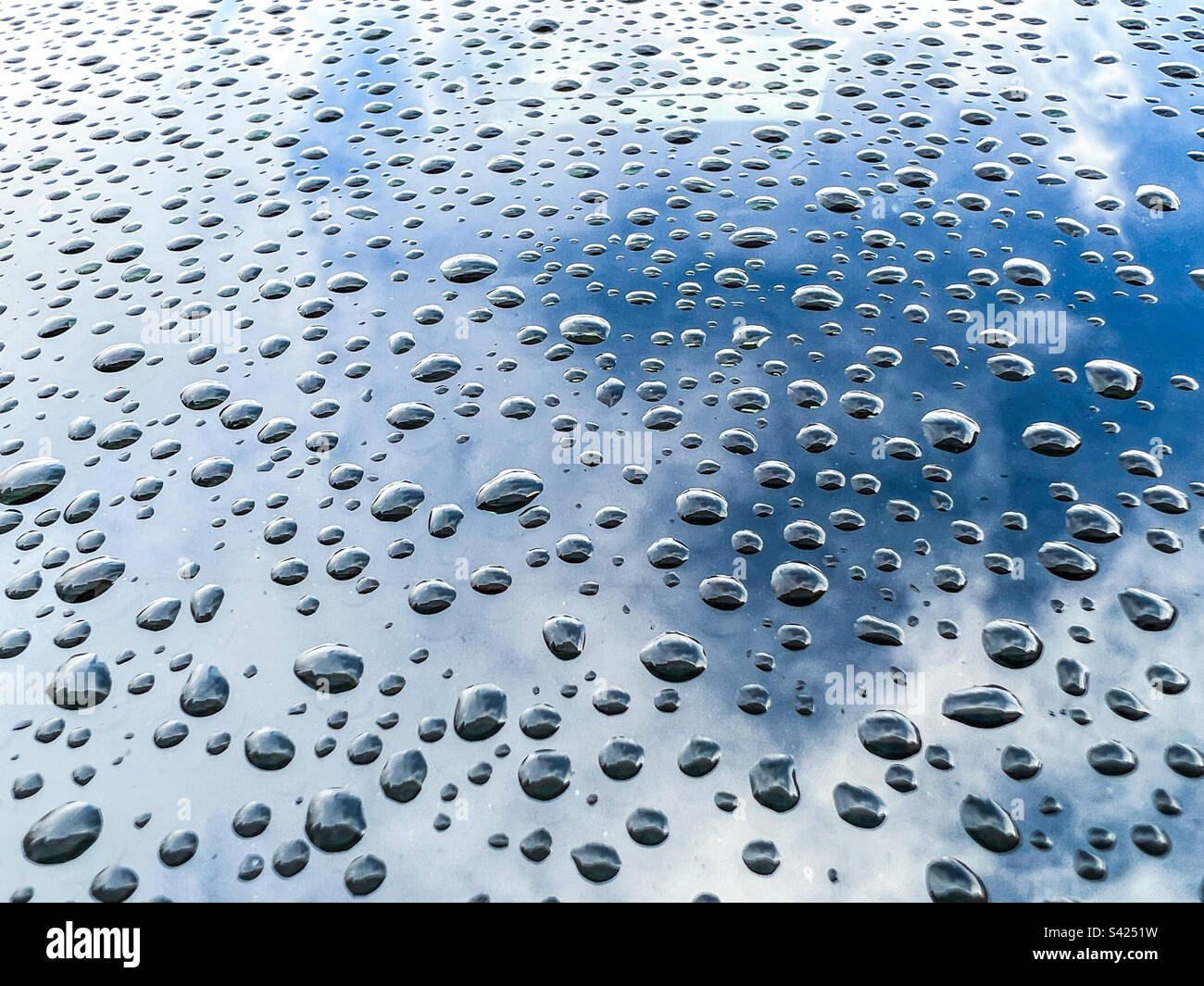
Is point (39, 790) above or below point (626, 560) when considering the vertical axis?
below

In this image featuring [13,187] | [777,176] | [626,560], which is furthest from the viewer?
[13,187]

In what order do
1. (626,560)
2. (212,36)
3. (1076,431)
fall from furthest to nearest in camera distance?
(212,36), (1076,431), (626,560)

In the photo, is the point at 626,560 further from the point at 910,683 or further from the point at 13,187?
the point at 13,187

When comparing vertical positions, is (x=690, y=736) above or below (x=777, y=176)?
below

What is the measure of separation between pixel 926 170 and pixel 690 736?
211cm

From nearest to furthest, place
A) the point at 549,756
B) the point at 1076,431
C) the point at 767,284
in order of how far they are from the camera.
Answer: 1. the point at 549,756
2. the point at 1076,431
3. the point at 767,284

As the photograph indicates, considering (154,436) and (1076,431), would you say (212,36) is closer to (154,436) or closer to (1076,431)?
(154,436)

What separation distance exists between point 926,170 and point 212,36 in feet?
10.2

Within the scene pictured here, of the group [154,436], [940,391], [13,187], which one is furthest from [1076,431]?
[13,187]

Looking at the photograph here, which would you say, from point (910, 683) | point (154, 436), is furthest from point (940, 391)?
point (154, 436)

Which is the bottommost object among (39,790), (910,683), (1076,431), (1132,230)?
(39,790)

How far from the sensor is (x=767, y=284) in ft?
8.18

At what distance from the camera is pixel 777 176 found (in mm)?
2816
